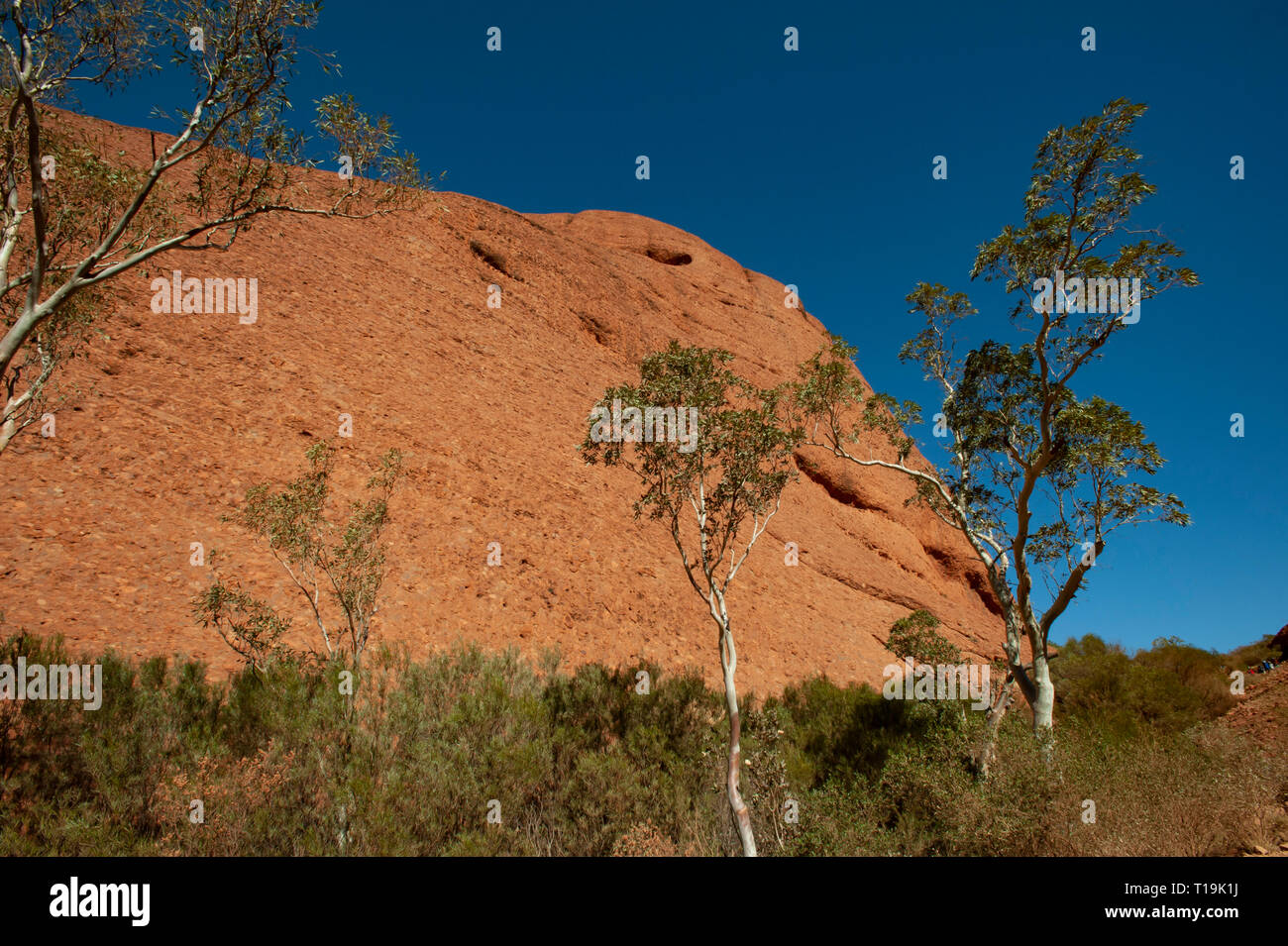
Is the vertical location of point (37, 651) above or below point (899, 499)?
below

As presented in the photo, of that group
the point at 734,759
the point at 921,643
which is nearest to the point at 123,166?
the point at 734,759

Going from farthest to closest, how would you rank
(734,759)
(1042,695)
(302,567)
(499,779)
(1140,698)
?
1. (1140,698)
2. (302,567)
3. (1042,695)
4. (499,779)
5. (734,759)

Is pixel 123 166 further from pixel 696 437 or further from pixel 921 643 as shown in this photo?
pixel 921 643

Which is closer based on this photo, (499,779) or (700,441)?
(499,779)

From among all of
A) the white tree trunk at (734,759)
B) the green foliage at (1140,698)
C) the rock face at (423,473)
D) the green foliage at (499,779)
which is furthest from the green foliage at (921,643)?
the white tree trunk at (734,759)

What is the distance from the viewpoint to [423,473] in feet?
62.8

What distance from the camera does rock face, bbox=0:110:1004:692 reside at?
13.0 meters

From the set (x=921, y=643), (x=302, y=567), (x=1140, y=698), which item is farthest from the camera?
(x=1140, y=698)

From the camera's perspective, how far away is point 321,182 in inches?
1054

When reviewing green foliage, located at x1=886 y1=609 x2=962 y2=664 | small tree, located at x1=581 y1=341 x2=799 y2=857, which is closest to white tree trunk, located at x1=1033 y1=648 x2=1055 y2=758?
green foliage, located at x1=886 y1=609 x2=962 y2=664

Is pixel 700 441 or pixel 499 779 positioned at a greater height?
pixel 700 441

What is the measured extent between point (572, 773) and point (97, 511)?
36.2ft
